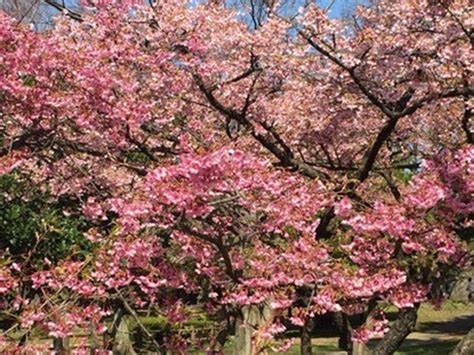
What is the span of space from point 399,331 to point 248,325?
2394mm

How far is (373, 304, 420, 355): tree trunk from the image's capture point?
28.8ft

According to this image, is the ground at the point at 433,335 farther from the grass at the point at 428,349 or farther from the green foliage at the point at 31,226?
the green foliage at the point at 31,226

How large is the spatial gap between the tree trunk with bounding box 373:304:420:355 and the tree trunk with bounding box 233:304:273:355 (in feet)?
6.69

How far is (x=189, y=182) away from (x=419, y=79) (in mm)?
4589

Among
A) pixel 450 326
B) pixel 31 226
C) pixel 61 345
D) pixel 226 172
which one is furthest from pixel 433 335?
pixel 226 172

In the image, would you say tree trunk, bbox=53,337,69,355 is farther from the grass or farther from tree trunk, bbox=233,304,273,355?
the grass

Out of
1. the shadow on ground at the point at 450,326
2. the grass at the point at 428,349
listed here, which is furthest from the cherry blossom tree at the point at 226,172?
the shadow on ground at the point at 450,326

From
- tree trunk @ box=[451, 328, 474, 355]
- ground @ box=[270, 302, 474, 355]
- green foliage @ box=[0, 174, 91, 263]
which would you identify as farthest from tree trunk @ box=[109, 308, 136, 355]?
ground @ box=[270, 302, 474, 355]

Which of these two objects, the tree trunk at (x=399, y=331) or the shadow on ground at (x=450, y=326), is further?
the shadow on ground at (x=450, y=326)

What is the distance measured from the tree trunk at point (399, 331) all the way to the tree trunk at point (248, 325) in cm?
204

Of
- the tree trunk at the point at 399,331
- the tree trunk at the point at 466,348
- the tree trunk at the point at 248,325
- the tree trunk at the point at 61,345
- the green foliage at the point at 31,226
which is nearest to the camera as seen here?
the tree trunk at the point at 61,345

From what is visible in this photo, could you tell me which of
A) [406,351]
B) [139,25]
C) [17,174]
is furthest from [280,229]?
[406,351]

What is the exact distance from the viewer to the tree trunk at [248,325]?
7.54 meters

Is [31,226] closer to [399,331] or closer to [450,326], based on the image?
[399,331]
